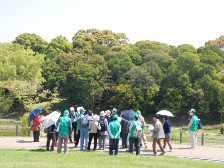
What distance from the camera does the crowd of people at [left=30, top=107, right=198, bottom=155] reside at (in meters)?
14.7

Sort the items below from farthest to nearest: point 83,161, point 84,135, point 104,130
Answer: point 84,135 → point 104,130 → point 83,161

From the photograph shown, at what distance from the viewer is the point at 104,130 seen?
16.4m

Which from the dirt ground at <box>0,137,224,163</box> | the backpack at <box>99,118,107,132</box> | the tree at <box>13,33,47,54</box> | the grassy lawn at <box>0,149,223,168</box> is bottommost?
the grassy lawn at <box>0,149,223,168</box>

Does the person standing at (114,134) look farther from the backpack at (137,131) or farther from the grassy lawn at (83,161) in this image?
the grassy lawn at (83,161)

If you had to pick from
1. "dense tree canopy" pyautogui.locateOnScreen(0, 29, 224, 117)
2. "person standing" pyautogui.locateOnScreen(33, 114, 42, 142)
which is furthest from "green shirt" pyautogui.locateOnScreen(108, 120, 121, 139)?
"dense tree canopy" pyautogui.locateOnScreen(0, 29, 224, 117)

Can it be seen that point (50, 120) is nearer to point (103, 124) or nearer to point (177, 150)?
point (103, 124)

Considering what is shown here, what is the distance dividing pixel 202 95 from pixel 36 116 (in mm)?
34356

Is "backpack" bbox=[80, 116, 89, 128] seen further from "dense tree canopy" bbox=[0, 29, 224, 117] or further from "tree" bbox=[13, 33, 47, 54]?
"tree" bbox=[13, 33, 47, 54]

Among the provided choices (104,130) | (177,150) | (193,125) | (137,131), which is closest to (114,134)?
(137,131)

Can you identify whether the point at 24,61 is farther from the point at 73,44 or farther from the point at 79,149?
the point at 73,44

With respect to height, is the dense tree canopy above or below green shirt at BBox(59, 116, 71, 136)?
above

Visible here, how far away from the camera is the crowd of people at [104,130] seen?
48.2 ft

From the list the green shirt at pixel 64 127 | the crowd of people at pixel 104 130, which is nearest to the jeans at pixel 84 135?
the crowd of people at pixel 104 130

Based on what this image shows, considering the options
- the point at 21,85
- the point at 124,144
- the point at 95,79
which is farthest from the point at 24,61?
the point at 124,144
